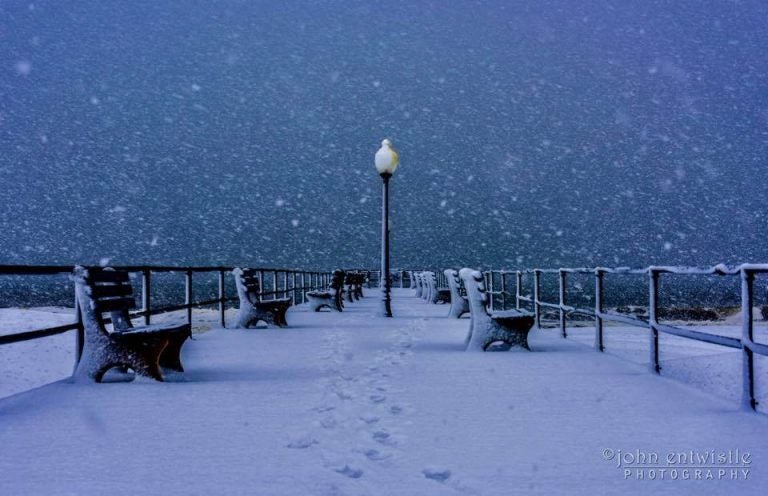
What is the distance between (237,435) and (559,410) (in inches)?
84.5

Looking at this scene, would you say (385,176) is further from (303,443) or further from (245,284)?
(303,443)

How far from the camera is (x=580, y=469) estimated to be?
3246mm

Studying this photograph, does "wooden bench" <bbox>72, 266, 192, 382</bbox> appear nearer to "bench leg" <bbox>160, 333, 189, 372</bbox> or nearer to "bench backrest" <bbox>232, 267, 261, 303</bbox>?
"bench leg" <bbox>160, 333, 189, 372</bbox>

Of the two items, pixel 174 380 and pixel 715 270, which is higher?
pixel 715 270

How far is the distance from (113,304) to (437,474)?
3.97 meters

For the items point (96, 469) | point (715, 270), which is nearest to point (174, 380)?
point (96, 469)

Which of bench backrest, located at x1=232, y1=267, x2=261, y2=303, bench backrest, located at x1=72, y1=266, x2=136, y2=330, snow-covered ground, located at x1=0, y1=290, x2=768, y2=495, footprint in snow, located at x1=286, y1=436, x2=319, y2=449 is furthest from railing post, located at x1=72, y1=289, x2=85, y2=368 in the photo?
bench backrest, located at x1=232, y1=267, x2=261, y2=303

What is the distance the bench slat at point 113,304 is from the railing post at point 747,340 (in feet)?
16.3

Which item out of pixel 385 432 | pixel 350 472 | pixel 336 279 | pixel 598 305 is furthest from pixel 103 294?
pixel 336 279

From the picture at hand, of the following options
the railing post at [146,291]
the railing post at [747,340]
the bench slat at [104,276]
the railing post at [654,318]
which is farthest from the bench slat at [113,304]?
the railing post at [747,340]

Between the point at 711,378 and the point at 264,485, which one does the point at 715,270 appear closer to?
the point at 264,485

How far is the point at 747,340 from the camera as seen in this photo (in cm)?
466

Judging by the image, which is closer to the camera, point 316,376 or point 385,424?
point 385,424

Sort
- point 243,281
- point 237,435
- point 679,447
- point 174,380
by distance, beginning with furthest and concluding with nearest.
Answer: point 243,281
point 174,380
point 237,435
point 679,447
